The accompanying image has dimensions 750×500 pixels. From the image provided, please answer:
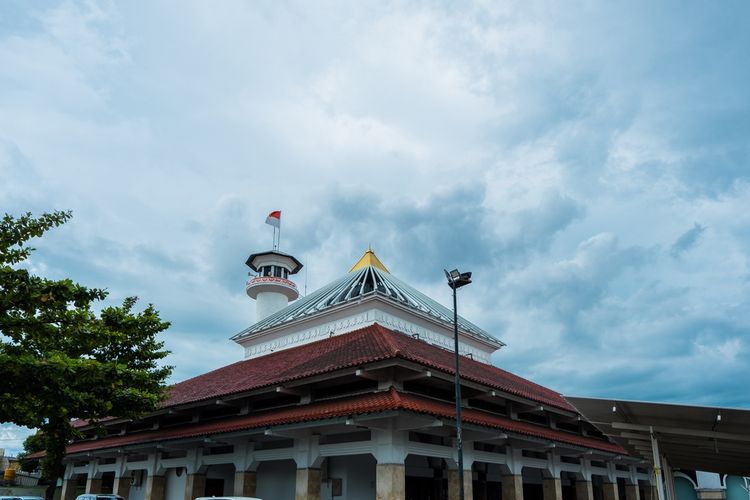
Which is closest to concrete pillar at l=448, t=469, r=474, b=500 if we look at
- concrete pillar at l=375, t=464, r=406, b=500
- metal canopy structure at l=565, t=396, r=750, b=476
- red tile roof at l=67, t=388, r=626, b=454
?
red tile roof at l=67, t=388, r=626, b=454

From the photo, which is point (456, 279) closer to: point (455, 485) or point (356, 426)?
point (356, 426)

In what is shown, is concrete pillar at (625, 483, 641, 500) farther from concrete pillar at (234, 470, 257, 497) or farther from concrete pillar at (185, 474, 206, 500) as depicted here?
concrete pillar at (185, 474, 206, 500)

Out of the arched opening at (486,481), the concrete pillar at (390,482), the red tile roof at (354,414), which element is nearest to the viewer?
the concrete pillar at (390,482)

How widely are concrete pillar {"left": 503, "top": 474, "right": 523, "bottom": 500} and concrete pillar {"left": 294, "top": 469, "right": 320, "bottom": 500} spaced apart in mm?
7994

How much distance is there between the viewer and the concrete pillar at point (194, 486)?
23.5 metres

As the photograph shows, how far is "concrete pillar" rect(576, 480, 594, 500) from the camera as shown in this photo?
27.0 meters

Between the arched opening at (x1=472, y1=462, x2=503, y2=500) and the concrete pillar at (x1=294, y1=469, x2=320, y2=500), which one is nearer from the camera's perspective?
the concrete pillar at (x1=294, y1=469, x2=320, y2=500)

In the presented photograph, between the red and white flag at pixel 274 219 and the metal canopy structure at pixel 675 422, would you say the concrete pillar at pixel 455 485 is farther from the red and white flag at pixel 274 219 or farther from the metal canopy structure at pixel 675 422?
the red and white flag at pixel 274 219

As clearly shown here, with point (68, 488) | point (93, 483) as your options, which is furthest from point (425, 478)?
point (68, 488)

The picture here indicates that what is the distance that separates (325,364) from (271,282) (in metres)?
20.1

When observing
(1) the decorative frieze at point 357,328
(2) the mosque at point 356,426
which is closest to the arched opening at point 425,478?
(2) the mosque at point 356,426

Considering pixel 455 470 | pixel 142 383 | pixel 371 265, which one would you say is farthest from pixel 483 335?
pixel 142 383

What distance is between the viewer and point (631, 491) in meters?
32.2

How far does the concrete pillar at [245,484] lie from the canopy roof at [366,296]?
946cm
